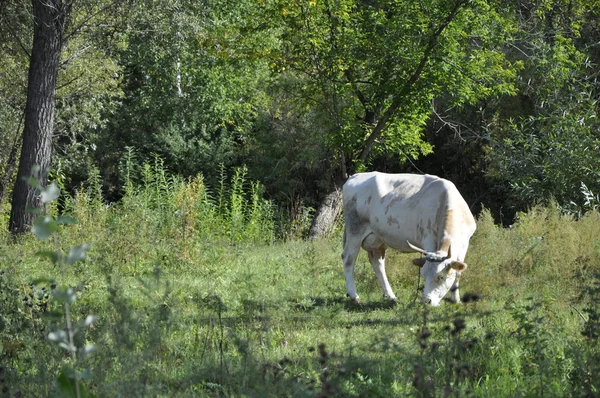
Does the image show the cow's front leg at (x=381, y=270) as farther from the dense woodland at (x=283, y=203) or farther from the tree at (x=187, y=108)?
the tree at (x=187, y=108)

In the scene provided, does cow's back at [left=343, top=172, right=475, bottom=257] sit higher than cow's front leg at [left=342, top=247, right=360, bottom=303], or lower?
higher

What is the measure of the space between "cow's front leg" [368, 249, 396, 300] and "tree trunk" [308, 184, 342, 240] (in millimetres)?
7758

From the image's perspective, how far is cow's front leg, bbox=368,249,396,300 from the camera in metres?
10.3

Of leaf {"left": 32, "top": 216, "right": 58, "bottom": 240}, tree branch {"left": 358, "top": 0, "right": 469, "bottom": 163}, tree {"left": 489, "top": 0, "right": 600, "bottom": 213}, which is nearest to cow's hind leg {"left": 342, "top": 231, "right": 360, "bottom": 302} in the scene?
tree {"left": 489, "top": 0, "right": 600, "bottom": 213}

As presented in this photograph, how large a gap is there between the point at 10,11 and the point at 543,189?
462 inches

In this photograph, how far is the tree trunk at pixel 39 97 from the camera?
16.0m

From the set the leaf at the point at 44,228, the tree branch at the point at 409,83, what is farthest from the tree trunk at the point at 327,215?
the leaf at the point at 44,228

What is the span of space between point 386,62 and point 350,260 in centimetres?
810

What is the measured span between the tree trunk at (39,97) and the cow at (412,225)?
7.62m

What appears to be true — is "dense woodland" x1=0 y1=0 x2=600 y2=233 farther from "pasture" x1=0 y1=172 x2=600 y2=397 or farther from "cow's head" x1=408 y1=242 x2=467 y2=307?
"cow's head" x1=408 y1=242 x2=467 y2=307

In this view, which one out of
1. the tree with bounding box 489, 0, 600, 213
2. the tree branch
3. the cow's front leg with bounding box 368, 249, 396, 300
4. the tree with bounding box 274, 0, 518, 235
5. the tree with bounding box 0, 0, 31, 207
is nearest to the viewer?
the cow's front leg with bounding box 368, 249, 396, 300

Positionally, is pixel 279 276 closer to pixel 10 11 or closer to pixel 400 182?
pixel 400 182

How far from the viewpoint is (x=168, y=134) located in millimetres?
30500

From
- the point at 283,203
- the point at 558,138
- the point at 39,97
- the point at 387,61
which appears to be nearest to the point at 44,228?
the point at 39,97
